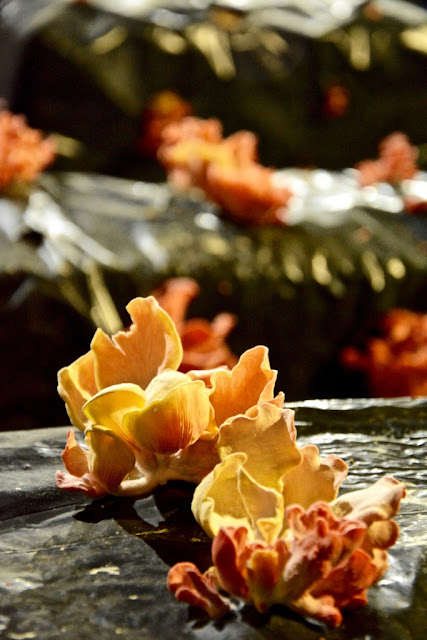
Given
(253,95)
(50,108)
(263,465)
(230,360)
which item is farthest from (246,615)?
(253,95)

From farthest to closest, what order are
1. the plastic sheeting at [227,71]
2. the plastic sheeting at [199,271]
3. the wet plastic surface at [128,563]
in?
the plastic sheeting at [227,71], the plastic sheeting at [199,271], the wet plastic surface at [128,563]

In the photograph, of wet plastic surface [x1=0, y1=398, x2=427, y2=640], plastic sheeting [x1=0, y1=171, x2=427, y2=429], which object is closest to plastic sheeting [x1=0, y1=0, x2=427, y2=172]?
plastic sheeting [x1=0, y1=171, x2=427, y2=429]

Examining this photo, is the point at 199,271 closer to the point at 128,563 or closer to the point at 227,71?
the point at 227,71

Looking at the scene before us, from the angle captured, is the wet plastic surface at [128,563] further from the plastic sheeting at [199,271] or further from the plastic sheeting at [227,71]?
the plastic sheeting at [227,71]

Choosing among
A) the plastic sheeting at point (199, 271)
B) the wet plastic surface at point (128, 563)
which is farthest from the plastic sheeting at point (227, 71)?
the wet plastic surface at point (128, 563)

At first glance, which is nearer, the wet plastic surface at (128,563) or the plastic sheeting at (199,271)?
the wet plastic surface at (128,563)

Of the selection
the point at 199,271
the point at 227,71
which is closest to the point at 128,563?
the point at 199,271

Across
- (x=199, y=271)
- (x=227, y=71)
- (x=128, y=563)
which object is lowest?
(x=128, y=563)

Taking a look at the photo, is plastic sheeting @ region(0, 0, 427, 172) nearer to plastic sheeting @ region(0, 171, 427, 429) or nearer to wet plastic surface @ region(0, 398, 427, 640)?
plastic sheeting @ region(0, 171, 427, 429)
